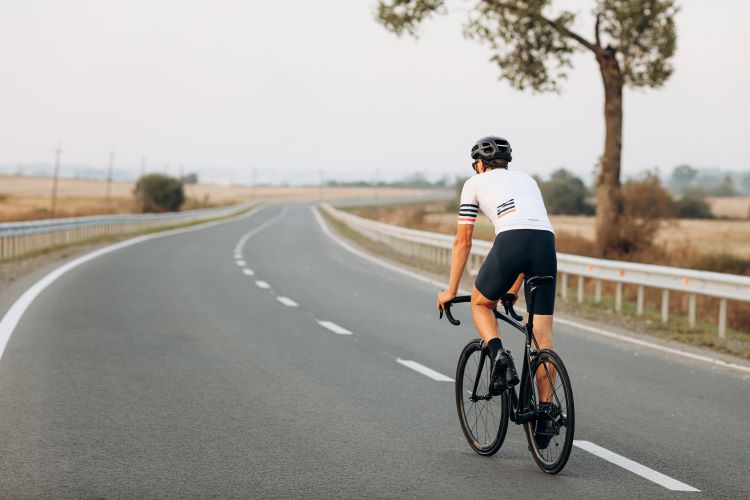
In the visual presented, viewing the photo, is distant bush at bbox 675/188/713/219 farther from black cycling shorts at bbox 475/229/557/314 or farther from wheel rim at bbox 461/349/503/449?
black cycling shorts at bbox 475/229/557/314

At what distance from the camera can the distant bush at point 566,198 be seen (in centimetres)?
8256

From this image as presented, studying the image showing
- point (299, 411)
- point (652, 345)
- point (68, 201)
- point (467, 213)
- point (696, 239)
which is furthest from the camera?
point (68, 201)

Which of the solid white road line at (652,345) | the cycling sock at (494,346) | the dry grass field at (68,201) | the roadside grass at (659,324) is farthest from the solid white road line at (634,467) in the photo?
the dry grass field at (68,201)

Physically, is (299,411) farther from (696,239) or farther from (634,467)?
(696,239)

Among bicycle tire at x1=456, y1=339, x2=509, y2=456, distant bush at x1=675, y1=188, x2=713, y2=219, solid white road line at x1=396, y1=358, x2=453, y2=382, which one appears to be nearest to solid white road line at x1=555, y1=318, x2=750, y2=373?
solid white road line at x1=396, y1=358, x2=453, y2=382

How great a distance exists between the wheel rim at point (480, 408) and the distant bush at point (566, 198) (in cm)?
7576

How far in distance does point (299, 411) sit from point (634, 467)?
2.47m

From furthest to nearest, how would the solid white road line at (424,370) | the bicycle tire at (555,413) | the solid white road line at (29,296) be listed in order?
the solid white road line at (29,296), the solid white road line at (424,370), the bicycle tire at (555,413)

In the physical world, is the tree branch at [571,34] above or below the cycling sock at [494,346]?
above

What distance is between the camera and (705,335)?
12914 millimetres

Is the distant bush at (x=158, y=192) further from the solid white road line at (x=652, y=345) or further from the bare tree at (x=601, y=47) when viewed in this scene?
the solid white road line at (x=652, y=345)

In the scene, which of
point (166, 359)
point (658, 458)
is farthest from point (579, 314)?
point (658, 458)

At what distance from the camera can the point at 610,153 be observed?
1138 inches

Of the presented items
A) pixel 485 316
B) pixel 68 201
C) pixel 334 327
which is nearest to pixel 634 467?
pixel 485 316
